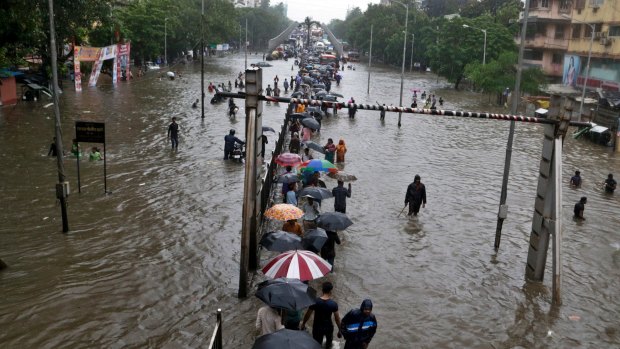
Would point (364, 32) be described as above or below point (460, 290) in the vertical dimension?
above

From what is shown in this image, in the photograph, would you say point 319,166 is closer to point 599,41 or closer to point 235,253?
point 235,253

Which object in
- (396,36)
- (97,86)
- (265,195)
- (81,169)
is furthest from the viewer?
(396,36)

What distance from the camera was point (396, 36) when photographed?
307 feet

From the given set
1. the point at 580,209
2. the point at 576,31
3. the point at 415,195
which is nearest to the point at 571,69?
the point at 576,31

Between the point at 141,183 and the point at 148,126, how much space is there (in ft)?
41.7

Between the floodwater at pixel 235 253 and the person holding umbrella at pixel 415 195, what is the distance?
51cm

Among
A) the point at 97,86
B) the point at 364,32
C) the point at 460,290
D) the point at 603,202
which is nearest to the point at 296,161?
the point at 460,290

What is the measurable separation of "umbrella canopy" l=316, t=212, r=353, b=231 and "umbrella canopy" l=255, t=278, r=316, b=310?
344 centimetres

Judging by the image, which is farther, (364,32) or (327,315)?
(364,32)

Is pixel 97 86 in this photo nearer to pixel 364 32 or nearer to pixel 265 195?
pixel 265 195

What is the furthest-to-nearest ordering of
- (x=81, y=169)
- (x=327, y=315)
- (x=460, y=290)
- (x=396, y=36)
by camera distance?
(x=396, y=36) → (x=81, y=169) → (x=460, y=290) → (x=327, y=315)

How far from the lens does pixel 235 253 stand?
13.7 meters

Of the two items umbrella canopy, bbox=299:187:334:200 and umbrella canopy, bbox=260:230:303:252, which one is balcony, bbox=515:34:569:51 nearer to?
umbrella canopy, bbox=299:187:334:200

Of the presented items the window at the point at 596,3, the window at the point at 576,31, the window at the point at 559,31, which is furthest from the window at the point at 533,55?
the window at the point at 596,3
